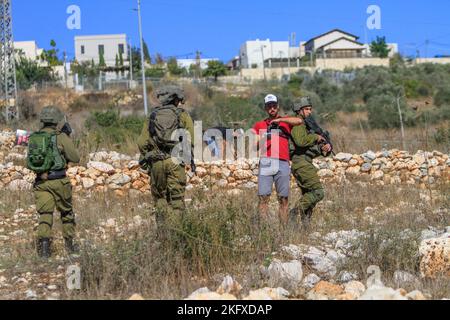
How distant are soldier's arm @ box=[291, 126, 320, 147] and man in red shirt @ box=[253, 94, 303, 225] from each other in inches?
2.5

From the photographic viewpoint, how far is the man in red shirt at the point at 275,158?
6.11m

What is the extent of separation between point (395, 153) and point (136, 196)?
4.81 m

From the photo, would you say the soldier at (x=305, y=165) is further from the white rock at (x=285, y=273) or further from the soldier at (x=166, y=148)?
the white rock at (x=285, y=273)

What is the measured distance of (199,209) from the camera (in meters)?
5.02

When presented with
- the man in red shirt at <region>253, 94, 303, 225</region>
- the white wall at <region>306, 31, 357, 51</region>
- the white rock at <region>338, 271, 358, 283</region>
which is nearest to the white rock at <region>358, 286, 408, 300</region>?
the white rock at <region>338, 271, 358, 283</region>

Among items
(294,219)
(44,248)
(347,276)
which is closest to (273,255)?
(347,276)

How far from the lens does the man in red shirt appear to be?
611 cm

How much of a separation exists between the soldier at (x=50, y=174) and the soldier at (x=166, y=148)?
76 cm

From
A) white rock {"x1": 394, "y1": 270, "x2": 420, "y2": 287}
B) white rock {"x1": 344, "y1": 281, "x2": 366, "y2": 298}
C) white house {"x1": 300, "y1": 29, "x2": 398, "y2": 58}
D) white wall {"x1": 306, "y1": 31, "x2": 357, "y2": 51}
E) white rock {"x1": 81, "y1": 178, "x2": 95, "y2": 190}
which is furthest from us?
white wall {"x1": 306, "y1": 31, "x2": 357, "y2": 51}

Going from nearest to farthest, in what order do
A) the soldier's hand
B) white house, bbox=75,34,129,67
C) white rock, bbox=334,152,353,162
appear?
the soldier's hand < white rock, bbox=334,152,353,162 < white house, bbox=75,34,129,67

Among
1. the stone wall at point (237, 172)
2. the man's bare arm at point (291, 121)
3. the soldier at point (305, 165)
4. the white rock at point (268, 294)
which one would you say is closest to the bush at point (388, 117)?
the stone wall at point (237, 172)

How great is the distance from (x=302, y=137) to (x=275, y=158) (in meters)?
0.38

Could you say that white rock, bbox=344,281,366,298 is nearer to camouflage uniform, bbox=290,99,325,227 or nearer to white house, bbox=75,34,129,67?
camouflage uniform, bbox=290,99,325,227
